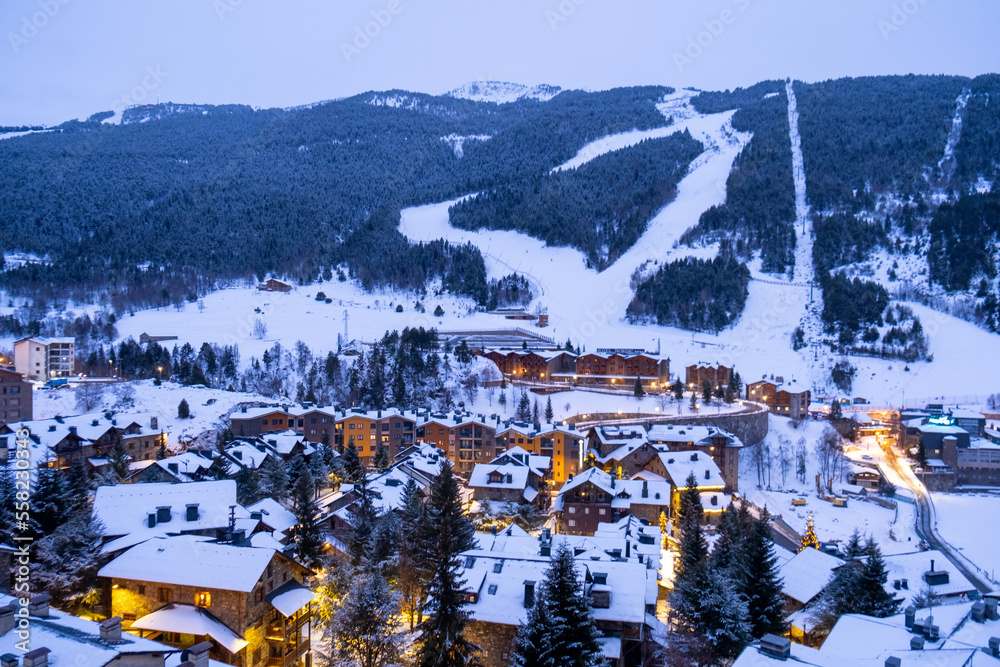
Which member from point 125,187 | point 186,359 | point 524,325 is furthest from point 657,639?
point 125,187

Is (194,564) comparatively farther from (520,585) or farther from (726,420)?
(726,420)

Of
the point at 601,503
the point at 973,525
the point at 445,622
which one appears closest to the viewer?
the point at 445,622

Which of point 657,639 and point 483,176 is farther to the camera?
point 483,176

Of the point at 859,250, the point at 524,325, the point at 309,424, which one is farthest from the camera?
the point at 859,250

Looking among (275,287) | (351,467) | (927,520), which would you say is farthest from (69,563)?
(275,287)

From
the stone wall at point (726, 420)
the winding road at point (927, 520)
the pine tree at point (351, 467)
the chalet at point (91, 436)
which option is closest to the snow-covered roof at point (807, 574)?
the winding road at point (927, 520)

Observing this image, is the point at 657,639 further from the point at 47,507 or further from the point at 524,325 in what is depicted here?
the point at 524,325

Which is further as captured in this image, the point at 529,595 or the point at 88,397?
the point at 88,397

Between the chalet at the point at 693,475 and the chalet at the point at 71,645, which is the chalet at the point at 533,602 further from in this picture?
the chalet at the point at 693,475
